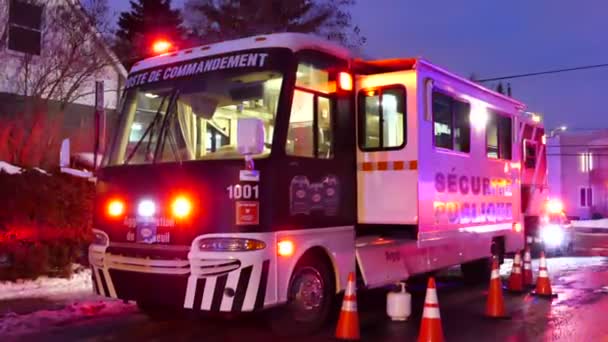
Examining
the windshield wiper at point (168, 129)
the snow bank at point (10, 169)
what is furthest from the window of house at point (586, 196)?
the windshield wiper at point (168, 129)

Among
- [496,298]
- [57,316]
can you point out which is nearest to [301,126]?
[496,298]

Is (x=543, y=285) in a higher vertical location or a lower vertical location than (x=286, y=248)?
lower

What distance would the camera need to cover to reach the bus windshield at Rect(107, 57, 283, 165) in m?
7.60

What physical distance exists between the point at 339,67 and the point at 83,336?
4.38 m

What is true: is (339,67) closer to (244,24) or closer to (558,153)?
(244,24)

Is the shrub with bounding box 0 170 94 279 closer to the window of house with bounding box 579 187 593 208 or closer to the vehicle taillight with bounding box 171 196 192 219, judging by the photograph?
the vehicle taillight with bounding box 171 196 192 219

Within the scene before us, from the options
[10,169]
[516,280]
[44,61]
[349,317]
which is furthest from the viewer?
[44,61]

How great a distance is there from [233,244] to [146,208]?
1.19 meters

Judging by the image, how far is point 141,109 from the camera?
8234mm

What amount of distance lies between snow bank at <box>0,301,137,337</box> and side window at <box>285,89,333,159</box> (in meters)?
3.63

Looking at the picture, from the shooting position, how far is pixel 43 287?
10.9m

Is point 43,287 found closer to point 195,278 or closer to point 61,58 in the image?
point 195,278

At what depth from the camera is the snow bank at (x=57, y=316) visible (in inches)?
A: 321

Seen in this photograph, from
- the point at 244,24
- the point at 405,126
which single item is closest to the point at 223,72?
the point at 405,126
